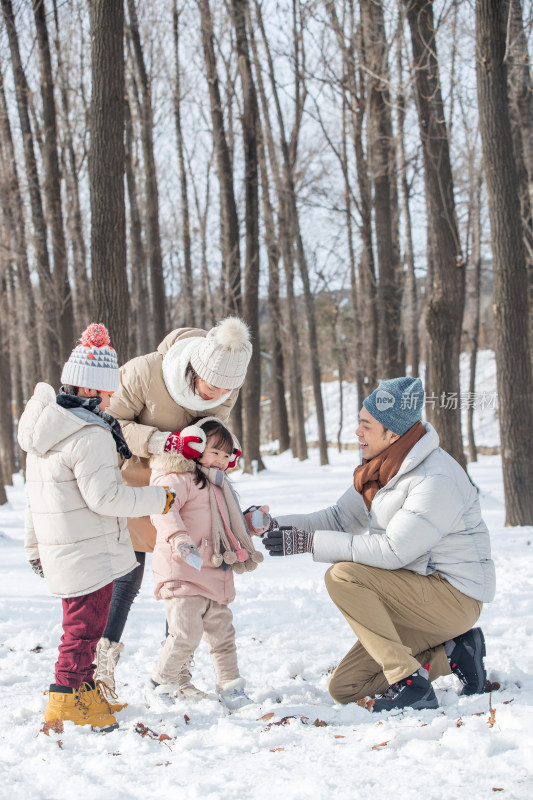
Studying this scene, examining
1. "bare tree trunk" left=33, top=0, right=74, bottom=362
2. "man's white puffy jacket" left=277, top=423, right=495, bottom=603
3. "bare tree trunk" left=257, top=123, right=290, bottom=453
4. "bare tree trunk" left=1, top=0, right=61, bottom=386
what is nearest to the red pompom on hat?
"man's white puffy jacket" left=277, top=423, right=495, bottom=603

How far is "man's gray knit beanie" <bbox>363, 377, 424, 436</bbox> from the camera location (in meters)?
3.50

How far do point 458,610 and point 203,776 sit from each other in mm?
1485

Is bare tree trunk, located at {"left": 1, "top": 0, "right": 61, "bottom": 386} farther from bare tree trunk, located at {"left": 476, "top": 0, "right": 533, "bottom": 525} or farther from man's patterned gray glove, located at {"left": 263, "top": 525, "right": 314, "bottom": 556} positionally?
man's patterned gray glove, located at {"left": 263, "top": 525, "right": 314, "bottom": 556}

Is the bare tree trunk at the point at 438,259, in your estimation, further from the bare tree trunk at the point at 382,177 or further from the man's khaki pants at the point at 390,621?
the man's khaki pants at the point at 390,621

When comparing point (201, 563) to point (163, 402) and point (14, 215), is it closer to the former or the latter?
point (163, 402)

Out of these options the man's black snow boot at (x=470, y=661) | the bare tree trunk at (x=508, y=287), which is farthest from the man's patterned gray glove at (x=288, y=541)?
the bare tree trunk at (x=508, y=287)

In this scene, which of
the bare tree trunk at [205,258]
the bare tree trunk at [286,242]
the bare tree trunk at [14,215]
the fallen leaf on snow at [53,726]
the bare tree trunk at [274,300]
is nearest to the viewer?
the fallen leaf on snow at [53,726]

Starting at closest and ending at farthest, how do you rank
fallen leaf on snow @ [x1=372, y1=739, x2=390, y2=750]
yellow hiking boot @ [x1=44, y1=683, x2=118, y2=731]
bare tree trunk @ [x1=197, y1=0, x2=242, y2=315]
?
1. fallen leaf on snow @ [x1=372, y1=739, x2=390, y2=750]
2. yellow hiking boot @ [x1=44, y1=683, x2=118, y2=731]
3. bare tree trunk @ [x1=197, y1=0, x2=242, y2=315]

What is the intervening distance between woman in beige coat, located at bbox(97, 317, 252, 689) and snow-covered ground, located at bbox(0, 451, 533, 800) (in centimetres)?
47

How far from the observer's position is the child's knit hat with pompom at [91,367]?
10.9 ft

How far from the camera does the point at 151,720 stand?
127 inches

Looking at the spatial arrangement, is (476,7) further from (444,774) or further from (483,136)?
(444,774)

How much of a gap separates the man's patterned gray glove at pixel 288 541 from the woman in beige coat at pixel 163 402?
509mm

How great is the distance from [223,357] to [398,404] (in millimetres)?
901
